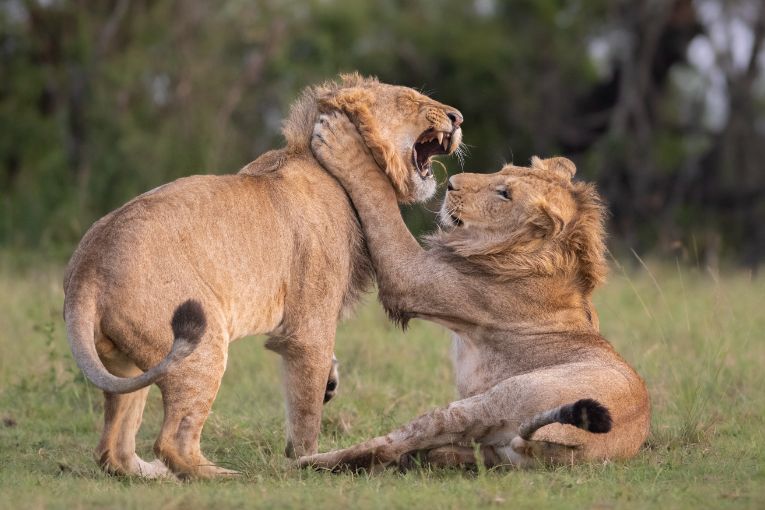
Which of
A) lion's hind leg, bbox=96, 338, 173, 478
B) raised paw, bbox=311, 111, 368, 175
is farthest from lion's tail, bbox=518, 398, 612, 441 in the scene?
raised paw, bbox=311, 111, 368, 175

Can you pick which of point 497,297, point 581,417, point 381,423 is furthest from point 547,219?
point 381,423

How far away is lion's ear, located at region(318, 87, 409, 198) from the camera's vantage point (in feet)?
16.5

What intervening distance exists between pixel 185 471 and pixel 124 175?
27.5 feet

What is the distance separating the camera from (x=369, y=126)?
198 inches

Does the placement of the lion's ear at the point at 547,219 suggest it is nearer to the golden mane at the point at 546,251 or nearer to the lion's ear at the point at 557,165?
the golden mane at the point at 546,251

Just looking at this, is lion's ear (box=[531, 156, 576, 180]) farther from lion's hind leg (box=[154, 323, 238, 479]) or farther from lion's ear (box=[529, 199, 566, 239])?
lion's hind leg (box=[154, 323, 238, 479])

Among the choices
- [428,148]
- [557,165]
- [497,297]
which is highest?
[428,148]

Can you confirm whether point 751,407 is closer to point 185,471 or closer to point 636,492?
point 636,492

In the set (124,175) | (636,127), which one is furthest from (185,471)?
(636,127)

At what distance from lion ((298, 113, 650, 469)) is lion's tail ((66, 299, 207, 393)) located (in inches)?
33.0

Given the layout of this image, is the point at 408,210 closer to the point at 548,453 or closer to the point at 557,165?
the point at 557,165

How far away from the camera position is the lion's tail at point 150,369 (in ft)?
12.2

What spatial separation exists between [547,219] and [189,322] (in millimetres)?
1635

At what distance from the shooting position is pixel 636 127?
53.4 feet
